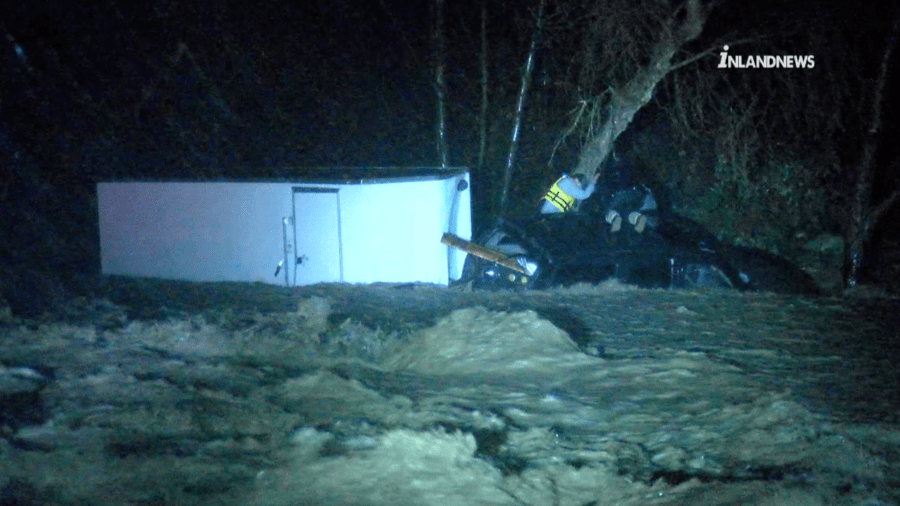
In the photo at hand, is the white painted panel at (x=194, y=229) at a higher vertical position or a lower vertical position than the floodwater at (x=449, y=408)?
higher

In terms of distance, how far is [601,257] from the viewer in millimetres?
11281

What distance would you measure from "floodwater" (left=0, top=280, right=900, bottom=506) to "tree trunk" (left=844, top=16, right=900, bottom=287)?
5.23 metres

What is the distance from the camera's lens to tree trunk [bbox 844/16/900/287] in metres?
14.3

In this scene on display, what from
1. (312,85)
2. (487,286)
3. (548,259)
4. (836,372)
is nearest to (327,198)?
(487,286)

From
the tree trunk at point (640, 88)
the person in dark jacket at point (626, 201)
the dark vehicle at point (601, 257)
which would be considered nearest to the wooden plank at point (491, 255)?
the dark vehicle at point (601, 257)

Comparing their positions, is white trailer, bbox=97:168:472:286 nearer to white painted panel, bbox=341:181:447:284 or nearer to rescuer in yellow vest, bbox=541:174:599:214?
white painted panel, bbox=341:181:447:284

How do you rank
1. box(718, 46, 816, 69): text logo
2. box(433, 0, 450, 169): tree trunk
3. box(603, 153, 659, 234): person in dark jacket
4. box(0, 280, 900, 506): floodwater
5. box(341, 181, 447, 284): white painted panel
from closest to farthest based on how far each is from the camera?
box(0, 280, 900, 506): floodwater, box(603, 153, 659, 234): person in dark jacket, box(341, 181, 447, 284): white painted panel, box(718, 46, 816, 69): text logo, box(433, 0, 450, 169): tree trunk

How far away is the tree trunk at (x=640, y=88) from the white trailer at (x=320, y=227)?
7.64ft

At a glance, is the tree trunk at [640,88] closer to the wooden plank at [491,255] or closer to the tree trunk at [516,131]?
the tree trunk at [516,131]

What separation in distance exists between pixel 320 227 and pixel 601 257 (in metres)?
5.04

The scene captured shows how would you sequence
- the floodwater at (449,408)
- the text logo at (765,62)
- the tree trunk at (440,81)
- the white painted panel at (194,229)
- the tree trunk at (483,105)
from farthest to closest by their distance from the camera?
the tree trunk at (483,105), the tree trunk at (440,81), the text logo at (765,62), the white painted panel at (194,229), the floodwater at (449,408)

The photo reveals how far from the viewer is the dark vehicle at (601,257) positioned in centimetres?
1124

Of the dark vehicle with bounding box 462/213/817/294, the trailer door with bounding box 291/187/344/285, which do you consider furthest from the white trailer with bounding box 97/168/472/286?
the dark vehicle with bounding box 462/213/817/294

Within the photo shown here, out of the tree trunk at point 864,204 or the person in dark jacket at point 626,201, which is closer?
the person in dark jacket at point 626,201
